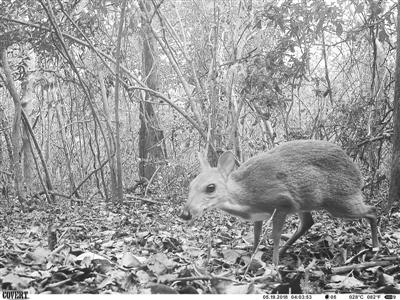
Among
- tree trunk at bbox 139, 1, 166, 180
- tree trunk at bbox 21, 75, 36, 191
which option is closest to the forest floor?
tree trunk at bbox 21, 75, 36, 191

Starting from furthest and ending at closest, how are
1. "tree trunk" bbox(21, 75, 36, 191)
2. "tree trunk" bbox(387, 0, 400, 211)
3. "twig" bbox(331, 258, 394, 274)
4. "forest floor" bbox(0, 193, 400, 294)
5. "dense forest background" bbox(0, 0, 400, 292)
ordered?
"tree trunk" bbox(21, 75, 36, 191), "dense forest background" bbox(0, 0, 400, 292), "tree trunk" bbox(387, 0, 400, 211), "twig" bbox(331, 258, 394, 274), "forest floor" bbox(0, 193, 400, 294)

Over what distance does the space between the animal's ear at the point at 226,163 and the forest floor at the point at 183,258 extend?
425 millimetres

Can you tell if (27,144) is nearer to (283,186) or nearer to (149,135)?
(149,135)

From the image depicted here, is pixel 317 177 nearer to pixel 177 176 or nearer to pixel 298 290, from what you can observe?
pixel 298 290

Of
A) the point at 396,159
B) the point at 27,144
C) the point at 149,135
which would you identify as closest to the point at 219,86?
the point at 149,135

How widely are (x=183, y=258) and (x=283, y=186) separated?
0.74 meters

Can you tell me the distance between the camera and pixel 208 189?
3178 millimetres

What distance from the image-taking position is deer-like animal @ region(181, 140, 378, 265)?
323cm

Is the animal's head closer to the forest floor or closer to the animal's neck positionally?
the animal's neck

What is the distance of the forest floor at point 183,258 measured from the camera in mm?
2531

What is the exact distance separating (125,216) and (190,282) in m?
2.91

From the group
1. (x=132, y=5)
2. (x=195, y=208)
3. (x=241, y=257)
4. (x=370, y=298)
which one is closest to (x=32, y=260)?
(x=195, y=208)

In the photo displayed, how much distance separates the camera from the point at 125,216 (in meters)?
5.38

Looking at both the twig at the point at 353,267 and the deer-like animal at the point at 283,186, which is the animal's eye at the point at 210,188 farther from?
the twig at the point at 353,267
